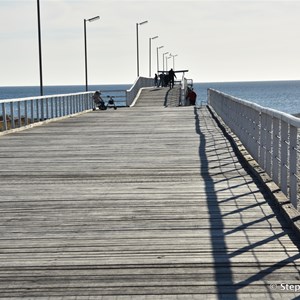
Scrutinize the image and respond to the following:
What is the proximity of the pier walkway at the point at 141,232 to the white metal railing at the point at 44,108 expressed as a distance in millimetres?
8929

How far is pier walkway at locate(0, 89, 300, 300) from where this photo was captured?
6.39 m

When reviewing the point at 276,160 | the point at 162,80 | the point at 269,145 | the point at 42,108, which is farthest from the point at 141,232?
the point at 162,80

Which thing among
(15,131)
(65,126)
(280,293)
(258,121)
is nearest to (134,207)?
(280,293)

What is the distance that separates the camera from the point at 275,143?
11.6 meters

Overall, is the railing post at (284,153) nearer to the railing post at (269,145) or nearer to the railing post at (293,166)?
the railing post at (293,166)

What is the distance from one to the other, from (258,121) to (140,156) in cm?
301

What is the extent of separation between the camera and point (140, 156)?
16.2m

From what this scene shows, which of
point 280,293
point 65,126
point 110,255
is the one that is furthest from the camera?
Result: point 65,126

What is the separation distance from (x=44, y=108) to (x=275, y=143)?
2013cm

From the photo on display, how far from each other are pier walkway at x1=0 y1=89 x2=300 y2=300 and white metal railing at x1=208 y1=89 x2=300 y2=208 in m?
0.33

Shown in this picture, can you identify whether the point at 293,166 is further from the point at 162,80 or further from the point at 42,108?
the point at 162,80

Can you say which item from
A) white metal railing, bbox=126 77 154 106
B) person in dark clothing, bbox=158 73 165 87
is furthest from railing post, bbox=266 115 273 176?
person in dark clothing, bbox=158 73 165 87

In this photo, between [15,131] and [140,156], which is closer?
[140,156]

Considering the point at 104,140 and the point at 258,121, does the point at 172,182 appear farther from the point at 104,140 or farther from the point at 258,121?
the point at 104,140
